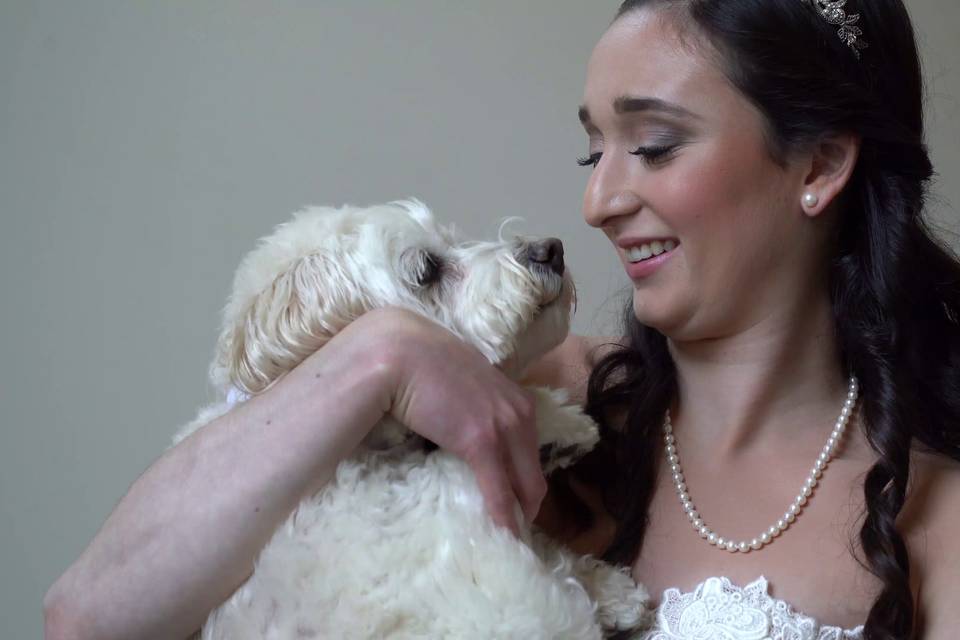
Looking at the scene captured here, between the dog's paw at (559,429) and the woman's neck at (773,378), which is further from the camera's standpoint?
the woman's neck at (773,378)

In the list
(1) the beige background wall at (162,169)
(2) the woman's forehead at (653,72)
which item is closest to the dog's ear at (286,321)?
(2) the woman's forehead at (653,72)

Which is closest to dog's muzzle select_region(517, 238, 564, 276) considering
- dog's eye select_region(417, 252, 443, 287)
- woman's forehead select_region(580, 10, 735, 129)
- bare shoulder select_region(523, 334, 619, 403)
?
dog's eye select_region(417, 252, 443, 287)

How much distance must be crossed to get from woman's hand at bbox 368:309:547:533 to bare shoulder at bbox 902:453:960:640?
23.4 inches

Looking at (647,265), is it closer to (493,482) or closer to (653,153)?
(653,153)

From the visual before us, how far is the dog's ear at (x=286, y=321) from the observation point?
1.23m

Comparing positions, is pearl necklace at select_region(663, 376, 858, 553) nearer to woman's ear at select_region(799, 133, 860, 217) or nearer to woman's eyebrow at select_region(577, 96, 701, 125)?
woman's ear at select_region(799, 133, 860, 217)

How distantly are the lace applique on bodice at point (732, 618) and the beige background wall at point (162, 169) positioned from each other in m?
1.15

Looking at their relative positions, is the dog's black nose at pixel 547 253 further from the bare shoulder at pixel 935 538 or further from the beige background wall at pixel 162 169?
the beige background wall at pixel 162 169

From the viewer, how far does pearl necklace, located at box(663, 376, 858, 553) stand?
1383 millimetres

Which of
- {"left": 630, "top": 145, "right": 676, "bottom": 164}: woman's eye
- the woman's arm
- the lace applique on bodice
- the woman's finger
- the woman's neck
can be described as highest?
{"left": 630, "top": 145, "right": 676, "bottom": 164}: woman's eye

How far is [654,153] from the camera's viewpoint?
1357 mm

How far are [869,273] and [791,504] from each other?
40cm

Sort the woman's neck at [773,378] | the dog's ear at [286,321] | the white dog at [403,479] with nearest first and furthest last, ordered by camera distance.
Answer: the white dog at [403,479] < the dog's ear at [286,321] < the woman's neck at [773,378]

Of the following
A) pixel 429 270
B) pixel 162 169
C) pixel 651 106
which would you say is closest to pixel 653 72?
pixel 651 106
